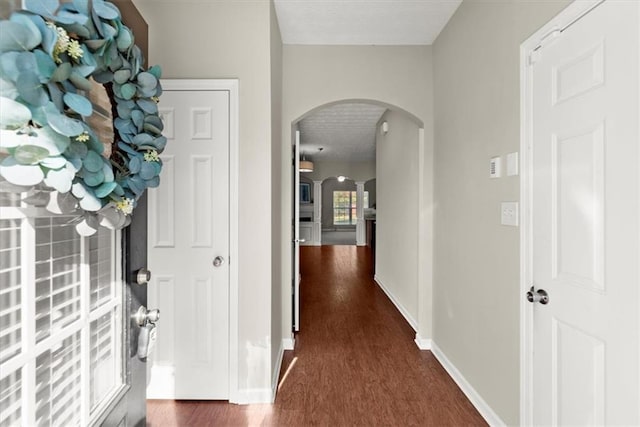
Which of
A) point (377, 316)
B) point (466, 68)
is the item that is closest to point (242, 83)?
point (466, 68)

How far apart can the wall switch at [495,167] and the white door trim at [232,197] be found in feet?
5.30

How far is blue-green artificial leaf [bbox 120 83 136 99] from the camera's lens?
2.56 ft

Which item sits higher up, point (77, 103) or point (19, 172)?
point (77, 103)

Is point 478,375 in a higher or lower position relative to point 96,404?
lower

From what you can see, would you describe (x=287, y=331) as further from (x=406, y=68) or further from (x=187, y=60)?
(x=406, y=68)

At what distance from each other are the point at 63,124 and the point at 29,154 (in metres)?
0.07

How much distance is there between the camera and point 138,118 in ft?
2.74

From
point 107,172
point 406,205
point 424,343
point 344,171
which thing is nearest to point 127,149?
point 107,172

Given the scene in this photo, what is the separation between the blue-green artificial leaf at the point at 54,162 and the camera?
0.56 meters

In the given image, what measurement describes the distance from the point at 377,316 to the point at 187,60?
10.6ft

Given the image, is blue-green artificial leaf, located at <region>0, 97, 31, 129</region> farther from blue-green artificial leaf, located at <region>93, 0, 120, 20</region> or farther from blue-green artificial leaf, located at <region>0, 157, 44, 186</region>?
blue-green artificial leaf, located at <region>93, 0, 120, 20</region>

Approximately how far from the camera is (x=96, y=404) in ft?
2.75
